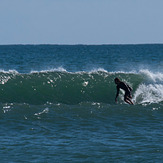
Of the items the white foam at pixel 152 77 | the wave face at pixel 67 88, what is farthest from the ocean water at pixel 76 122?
the white foam at pixel 152 77

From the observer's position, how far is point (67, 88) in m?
21.4

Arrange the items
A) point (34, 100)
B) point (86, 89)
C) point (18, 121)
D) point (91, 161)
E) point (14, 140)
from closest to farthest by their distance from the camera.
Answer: point (91, 161) < point (14, 140) < point (18, 121) < point (34, 100) < point (86, 89)

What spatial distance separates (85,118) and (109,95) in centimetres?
647

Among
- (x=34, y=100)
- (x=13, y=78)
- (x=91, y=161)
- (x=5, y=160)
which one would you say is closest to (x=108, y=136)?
(x=91, y=161)

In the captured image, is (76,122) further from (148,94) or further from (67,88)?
(148,94)

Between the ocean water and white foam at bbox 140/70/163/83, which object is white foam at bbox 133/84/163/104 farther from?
white foam at bbox 140/70/163/83

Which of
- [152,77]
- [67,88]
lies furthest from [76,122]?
[152,77]

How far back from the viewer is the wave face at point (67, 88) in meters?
20.1

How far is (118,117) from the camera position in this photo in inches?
592

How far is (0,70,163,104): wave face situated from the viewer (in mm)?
20062

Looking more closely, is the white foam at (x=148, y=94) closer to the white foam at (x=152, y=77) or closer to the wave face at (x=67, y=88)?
the wave face at (x=67, y=88)

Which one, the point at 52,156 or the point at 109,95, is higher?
the point at 109,95

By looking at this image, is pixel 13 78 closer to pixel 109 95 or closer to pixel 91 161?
pixel 109 95

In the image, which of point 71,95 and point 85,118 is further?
point 71,95
